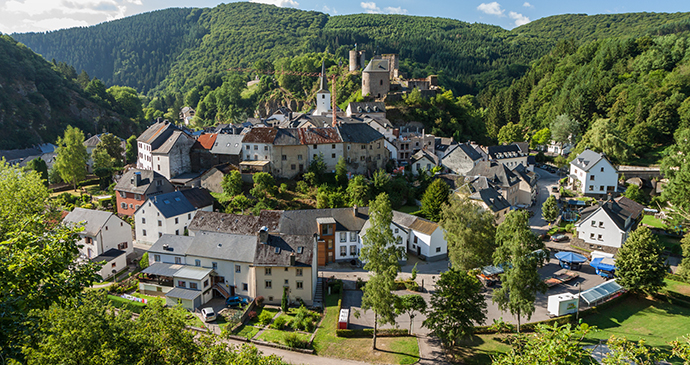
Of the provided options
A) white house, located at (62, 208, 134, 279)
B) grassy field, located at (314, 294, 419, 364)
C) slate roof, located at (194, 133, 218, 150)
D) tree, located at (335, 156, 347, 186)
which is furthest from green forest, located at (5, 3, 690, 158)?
→ grassy field, located at (314, 294, 419, 364)

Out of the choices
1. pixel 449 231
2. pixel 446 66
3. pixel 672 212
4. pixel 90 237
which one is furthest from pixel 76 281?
pixel 446 66

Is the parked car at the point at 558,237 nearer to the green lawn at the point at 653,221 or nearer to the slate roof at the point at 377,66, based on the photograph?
the green lawn at the point at 653,221

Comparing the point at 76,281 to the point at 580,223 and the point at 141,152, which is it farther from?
the point at 141,152

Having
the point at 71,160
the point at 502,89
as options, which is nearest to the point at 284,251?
the point at 71,160

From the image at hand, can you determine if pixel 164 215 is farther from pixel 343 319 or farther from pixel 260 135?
pixel 343 319

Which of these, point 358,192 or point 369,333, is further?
point 358,192

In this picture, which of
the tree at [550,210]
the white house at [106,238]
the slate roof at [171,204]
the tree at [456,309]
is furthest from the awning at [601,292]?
the white house at [106,238]
